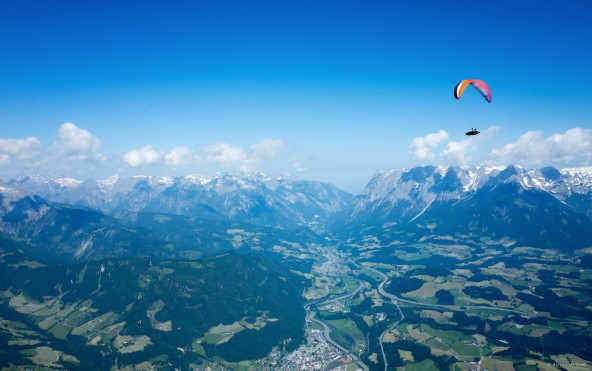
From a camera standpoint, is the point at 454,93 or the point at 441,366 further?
the point at 441,366

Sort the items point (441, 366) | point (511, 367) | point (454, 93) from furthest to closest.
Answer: point (441, 366) < point (511, 367) < point (454, 93)

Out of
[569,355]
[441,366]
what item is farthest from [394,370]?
[569,355]

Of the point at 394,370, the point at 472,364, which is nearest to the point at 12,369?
the point at 394,370

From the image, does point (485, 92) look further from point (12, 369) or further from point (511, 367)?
point (12, 369)

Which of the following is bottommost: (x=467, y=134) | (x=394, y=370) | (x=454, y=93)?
(x=394, y=370)

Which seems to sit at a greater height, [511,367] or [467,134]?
[467,134]

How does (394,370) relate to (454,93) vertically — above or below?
below

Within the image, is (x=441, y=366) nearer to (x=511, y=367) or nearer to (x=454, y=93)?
(x=511, y=367)

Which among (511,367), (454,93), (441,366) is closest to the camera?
(454,93)

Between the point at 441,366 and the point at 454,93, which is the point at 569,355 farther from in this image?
the point at 454,93
